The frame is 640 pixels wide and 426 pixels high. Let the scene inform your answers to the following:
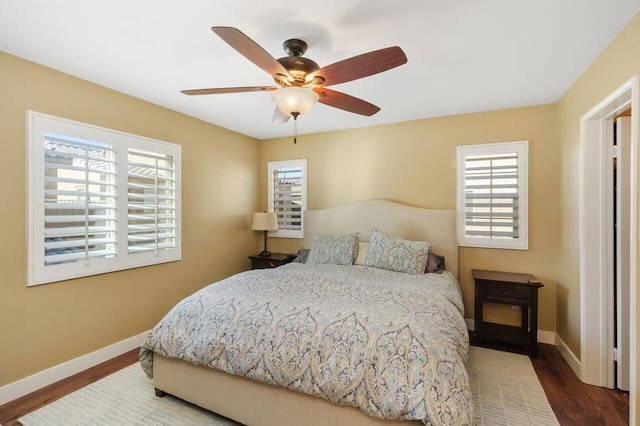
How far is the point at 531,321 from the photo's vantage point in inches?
114

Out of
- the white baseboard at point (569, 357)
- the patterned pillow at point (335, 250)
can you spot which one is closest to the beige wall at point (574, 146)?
the white baseboard at point (569, 357)

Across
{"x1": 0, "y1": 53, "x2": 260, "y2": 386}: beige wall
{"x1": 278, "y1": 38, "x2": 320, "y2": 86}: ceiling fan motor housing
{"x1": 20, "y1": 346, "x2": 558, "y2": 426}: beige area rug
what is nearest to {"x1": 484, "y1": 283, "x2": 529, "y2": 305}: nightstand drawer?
{"x1": 20, "y1": 346, "x2": 558, "y2": 426}: beige area rug

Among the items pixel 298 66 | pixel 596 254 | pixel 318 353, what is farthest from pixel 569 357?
pixel 298 66

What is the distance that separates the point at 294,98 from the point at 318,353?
5.09 feet

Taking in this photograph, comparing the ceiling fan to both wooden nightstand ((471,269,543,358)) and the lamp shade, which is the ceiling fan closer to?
wooden nightstand ((471,269,543,358))

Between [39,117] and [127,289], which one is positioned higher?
[39,117]

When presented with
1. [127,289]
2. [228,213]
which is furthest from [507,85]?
[127,289]

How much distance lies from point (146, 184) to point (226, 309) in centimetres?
194

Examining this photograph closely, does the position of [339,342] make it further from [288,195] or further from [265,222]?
[288,195]

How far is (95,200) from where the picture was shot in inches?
108

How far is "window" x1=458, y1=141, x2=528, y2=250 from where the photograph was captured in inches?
131

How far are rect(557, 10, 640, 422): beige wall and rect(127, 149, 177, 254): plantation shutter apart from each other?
4.01 metres

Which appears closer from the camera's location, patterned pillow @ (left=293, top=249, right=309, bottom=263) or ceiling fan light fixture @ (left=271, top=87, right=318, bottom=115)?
ceiling fan light fixture @ (left=271, top=87, right=318, bottom=115)

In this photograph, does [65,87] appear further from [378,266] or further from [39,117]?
[378,266]
